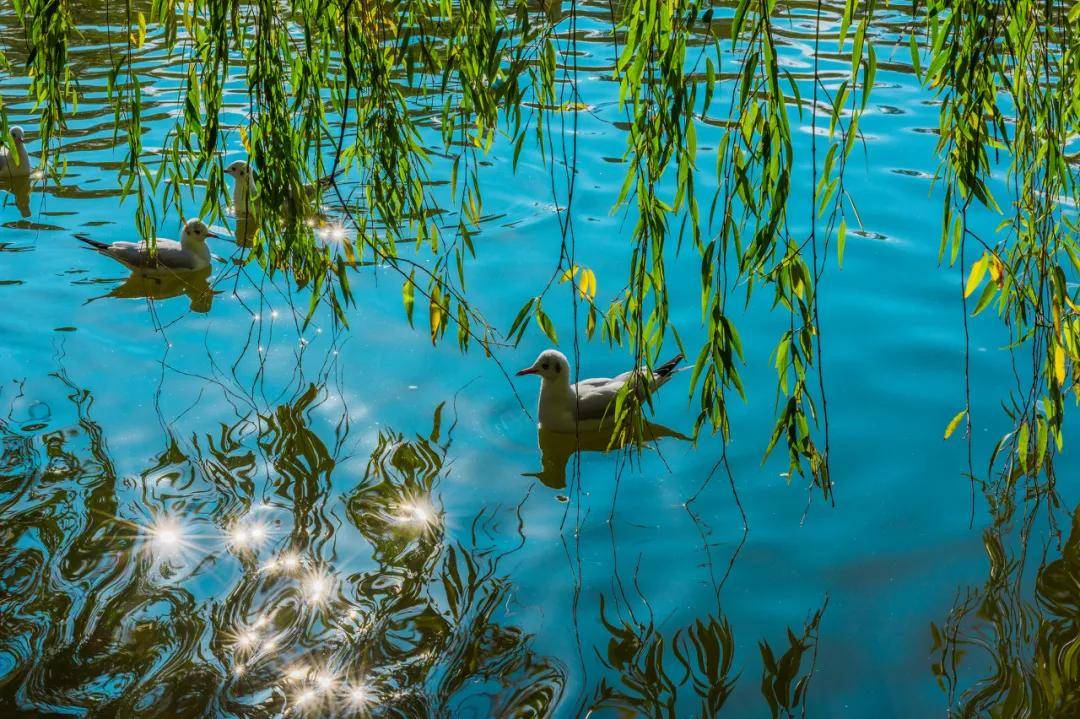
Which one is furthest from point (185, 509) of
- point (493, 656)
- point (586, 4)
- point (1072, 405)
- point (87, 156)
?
point (586, 4)

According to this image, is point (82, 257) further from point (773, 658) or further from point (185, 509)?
point (773, 658)

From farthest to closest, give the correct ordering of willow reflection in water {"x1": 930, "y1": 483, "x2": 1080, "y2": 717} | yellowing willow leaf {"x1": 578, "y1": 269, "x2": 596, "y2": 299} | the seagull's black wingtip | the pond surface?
the seagull's black wingtip < the pond surface < willow reflection in water {"x1": 930, "y1": 483, "x2": 1080, "y2": 717} < yellowing willow leaf {"x1": 578, "y1": 269, "x2": 596, "y2": 299}

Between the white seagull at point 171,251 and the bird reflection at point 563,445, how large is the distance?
10.1ft

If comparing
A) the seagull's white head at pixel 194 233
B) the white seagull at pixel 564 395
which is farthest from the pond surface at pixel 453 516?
the seagull's white head at pixel 194 233

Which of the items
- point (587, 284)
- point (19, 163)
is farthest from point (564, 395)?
point (19, 163)

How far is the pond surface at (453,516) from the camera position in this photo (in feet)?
14.2

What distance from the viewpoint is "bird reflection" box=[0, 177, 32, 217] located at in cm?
927

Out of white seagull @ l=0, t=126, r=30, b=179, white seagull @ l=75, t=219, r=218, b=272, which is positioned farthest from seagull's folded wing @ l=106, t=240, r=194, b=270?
white seagull @ l=0, t=126, r=30, b=179

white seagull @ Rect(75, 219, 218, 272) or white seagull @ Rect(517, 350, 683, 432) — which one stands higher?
white seagull @ Rect(75, 219, 218, 272)

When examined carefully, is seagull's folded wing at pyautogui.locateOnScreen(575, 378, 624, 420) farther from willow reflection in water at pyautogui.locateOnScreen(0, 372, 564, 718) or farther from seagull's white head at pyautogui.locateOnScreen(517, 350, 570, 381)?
willow reflection in water at pyautogui.locateOnScreen(0, 372, 564, 718)

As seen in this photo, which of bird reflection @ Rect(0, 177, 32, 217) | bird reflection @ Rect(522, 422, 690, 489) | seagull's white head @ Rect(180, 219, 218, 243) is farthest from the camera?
bird reflection @ Rect(0, 177, 32, 217)

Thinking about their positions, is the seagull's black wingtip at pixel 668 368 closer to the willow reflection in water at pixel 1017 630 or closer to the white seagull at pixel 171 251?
the willow reflection in water at pixel 1017 630

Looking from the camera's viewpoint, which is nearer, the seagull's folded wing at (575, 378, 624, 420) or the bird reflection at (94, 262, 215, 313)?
the seagull's folded wing at (575, 378, 624, 420)

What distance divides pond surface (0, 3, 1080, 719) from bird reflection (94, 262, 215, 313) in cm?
3
